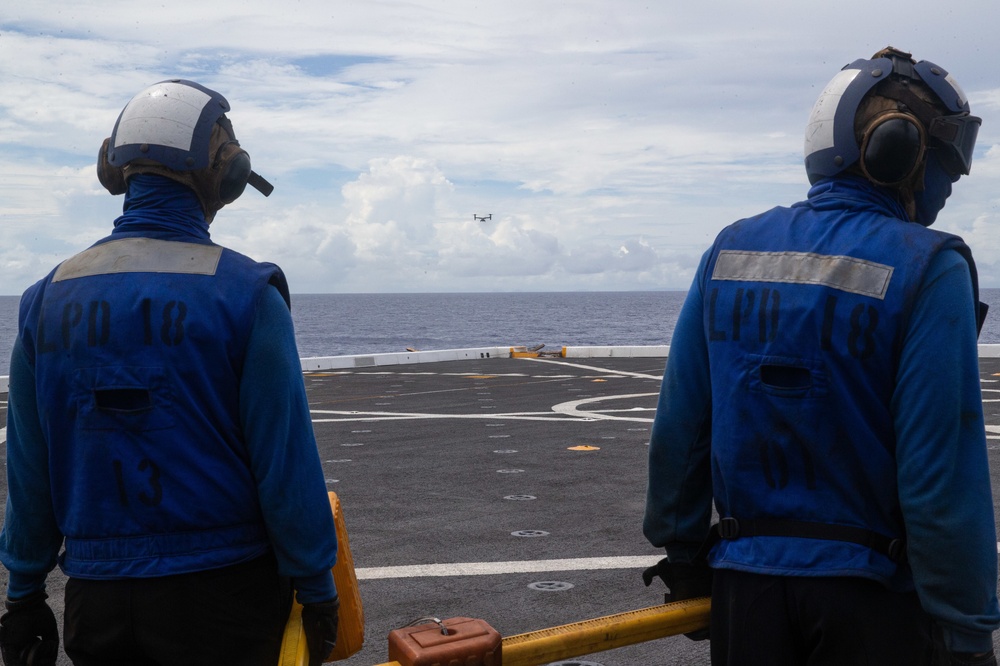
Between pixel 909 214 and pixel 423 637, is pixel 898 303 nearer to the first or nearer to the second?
pixel 909 214

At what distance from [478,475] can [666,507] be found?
22.7 feet

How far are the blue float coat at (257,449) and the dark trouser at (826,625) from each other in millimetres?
1131

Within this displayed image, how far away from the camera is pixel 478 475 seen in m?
9.70

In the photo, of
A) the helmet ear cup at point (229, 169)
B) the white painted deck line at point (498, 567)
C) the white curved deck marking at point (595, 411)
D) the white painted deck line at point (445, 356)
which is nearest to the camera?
the helmet ear cup at point (229, 169)

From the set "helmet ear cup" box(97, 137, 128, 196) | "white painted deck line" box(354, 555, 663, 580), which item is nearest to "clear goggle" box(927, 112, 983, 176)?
"helmet ear cup" box(97, 137, 128, 196)

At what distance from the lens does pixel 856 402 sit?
2.47 m

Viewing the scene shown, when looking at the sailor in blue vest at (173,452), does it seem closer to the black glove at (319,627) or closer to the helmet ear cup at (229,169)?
the black glove at (319,627)

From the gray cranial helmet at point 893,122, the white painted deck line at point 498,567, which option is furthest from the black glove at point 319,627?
the white painted deck line at point 498,567

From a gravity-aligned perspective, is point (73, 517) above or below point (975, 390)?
below

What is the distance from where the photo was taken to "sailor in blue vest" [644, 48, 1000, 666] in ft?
7.77

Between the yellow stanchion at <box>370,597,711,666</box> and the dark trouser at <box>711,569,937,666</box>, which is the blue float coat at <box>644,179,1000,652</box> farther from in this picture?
the yellow stanchion at <box>370,597,711,666</box>

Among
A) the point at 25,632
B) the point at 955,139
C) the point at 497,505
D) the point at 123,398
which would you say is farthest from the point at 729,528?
the point at 497,505

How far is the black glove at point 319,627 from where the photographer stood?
105 inches

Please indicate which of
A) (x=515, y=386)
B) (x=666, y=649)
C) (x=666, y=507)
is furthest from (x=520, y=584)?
(x=515, y=386)
